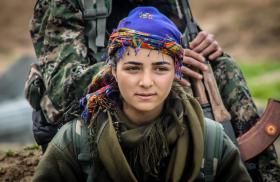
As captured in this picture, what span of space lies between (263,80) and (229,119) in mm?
13479

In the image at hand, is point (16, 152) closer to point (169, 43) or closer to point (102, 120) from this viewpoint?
point (102, 120)

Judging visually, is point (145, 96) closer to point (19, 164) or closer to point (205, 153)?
point (205, 153)

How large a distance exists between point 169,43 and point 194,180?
2.48 ft

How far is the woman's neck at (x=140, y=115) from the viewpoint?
3.40m

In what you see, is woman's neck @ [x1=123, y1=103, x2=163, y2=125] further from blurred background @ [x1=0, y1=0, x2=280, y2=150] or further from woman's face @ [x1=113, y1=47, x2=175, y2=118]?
blurred background @ [x1=0, y1=0, x2=280, y2=150]

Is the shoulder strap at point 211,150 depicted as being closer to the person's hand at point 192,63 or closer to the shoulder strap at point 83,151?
the shoulder strap at point 83,151

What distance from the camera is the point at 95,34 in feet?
14.6

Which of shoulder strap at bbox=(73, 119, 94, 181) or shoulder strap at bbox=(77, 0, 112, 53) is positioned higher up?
shoulder strap at bbox=(77, 0, 112, 53)

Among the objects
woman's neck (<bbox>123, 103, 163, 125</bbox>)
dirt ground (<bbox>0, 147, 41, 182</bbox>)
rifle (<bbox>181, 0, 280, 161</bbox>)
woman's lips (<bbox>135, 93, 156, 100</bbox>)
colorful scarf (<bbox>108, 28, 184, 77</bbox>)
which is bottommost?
dirt ground (<bbox>0, 147, 41, 182</bbox>)

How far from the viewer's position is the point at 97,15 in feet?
14.4

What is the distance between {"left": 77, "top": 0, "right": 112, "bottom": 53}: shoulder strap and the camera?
4.36 metres

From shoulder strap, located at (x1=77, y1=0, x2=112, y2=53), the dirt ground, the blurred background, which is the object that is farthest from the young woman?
the blurred background

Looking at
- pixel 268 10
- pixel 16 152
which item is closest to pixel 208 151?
pixel 16 152

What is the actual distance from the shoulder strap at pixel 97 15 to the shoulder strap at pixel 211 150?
1.25 meters
